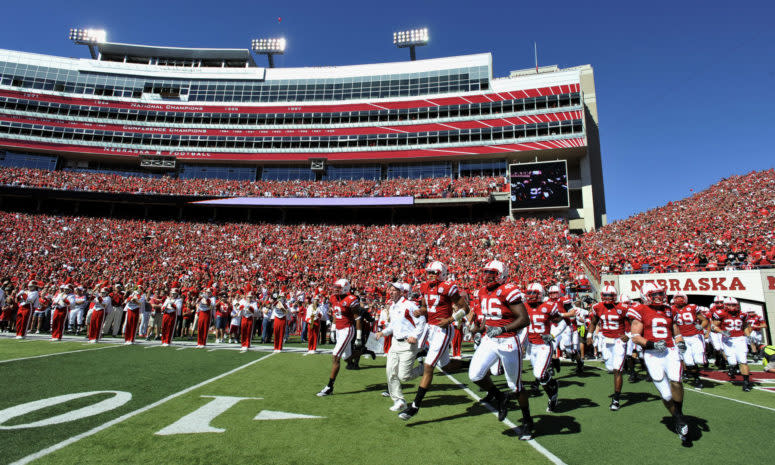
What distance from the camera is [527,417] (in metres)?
5.12

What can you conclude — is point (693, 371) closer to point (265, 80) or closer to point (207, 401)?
point (207, 401)

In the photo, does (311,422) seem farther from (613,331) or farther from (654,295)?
(613,331)

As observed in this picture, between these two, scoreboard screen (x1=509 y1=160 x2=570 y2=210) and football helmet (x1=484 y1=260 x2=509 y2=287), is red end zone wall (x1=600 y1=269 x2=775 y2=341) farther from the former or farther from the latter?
scoreboard screen (x1=509 y1=160 x2=570 y2=210)

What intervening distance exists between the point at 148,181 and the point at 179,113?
10031 mm

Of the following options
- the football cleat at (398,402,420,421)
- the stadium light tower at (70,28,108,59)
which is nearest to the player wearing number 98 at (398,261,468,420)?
the football cleat at (398,402,420,421)

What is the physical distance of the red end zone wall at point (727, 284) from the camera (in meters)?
16.2

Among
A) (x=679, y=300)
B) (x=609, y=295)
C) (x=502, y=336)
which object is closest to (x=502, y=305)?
(x=502, y=336)

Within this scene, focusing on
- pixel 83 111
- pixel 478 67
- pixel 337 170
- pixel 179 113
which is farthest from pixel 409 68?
pixel 83 111

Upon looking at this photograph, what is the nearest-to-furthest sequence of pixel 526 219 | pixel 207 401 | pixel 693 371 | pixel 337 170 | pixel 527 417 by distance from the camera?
pixel 527 417 → pixel 207 401 → pixel 693 371 → pixel 526 219 → pixel 337 170

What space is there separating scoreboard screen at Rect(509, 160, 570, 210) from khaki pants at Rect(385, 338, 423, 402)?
2995 centimetres

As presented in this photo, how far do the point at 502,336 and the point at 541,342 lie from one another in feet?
8.03

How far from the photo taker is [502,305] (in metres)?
5.43

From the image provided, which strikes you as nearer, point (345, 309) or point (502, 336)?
point (502, 336)

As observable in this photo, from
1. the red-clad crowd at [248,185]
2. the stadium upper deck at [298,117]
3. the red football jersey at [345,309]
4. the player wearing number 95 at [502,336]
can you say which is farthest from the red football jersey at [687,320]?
the stadium upper deck at [298,117]
